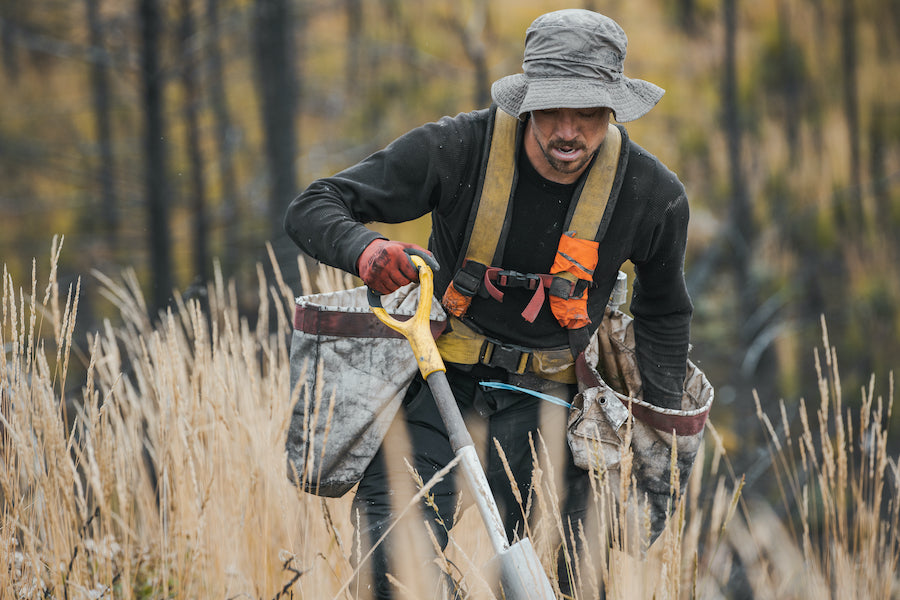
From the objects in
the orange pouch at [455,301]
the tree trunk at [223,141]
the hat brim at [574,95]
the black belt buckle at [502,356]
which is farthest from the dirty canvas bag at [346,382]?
the tree trunk at [223,141]

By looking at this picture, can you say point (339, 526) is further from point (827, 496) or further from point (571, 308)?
point (827, 496)

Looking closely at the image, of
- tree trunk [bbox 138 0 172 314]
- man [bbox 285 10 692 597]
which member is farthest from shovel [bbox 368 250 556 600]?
tree trunk [bbox 138 0 172 314]

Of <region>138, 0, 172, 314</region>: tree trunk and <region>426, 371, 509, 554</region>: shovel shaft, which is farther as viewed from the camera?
<region>138, 0, 172, 314</region>: tree trunk

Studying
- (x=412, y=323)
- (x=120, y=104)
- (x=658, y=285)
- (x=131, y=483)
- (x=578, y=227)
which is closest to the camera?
(x=412, y=323)

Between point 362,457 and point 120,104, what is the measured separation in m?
9.80

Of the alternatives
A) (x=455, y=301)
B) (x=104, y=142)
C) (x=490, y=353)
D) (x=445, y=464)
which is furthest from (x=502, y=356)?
(x=104, y=142)

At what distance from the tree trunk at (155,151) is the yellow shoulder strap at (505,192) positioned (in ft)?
16.2

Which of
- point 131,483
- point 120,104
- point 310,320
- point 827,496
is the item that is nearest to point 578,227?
point 310,320

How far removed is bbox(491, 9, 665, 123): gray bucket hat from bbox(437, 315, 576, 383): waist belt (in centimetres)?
52

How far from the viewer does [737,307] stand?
10477 mm

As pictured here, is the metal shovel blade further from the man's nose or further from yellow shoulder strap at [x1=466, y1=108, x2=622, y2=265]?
the man's nose

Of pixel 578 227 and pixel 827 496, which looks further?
pixel 827 496

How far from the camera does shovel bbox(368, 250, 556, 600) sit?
4.72 ft

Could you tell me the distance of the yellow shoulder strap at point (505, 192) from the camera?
5.90 feet
